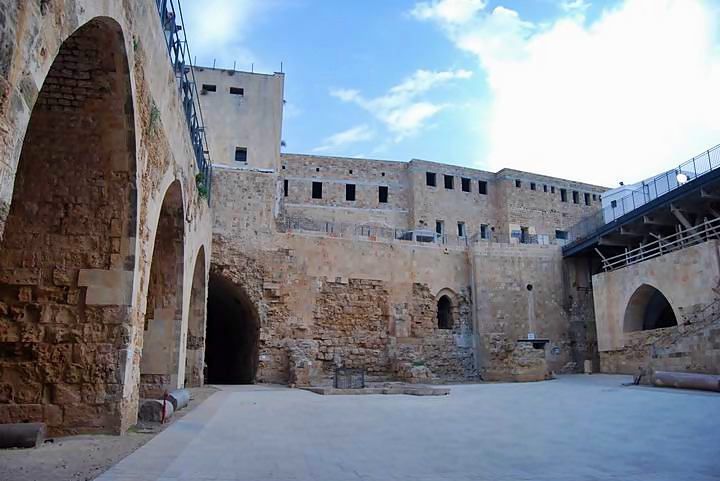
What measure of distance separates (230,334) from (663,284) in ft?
53.6

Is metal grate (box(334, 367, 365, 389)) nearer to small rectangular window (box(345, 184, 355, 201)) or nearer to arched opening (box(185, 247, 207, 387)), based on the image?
arched opening (box(185, 247, 207, 387))

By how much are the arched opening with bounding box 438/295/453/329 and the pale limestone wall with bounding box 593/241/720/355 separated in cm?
555

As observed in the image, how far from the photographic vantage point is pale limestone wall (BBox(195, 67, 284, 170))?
21.5 m

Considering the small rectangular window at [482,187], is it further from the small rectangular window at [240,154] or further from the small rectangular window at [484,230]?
the small rectangular window at [240,154]

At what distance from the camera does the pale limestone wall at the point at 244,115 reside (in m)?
21.5

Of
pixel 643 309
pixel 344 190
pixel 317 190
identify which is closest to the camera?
pixel 643 309

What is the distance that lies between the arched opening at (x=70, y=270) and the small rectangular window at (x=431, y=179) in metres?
26.1

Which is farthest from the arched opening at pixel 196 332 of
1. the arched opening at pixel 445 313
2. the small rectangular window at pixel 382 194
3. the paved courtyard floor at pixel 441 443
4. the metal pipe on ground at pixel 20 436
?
the small rectangular window at pixel 382 194

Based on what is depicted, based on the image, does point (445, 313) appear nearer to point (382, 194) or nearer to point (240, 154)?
point (382, 194)

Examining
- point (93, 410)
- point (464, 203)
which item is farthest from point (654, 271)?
point (93, 410)

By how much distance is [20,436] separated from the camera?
5355 mm

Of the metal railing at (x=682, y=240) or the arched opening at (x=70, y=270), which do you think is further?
the metal railing at (x=682, y=240)

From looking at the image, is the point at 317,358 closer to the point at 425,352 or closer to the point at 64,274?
the point at 425,352

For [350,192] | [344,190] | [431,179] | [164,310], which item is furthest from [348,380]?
[431,179]
